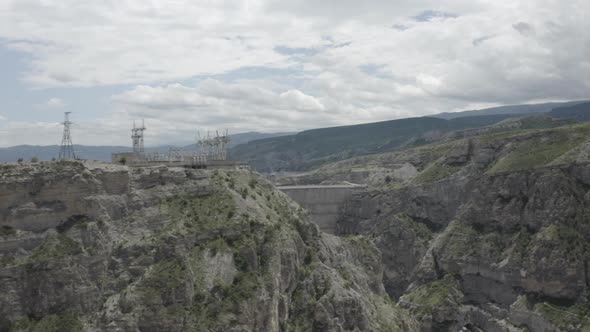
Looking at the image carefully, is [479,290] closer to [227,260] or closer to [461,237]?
[461,237]

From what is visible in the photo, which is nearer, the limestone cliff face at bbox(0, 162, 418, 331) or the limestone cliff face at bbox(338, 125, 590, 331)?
the limestone cliff face at bbox(0, 162, 418, 331)

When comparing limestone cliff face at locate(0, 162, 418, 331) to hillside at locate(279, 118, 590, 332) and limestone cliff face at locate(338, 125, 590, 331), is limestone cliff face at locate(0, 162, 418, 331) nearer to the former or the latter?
hillside at locate(279, 118, 590, 332)

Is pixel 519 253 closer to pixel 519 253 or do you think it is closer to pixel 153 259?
pixel 519 253

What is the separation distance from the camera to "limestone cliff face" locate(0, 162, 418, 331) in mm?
83562

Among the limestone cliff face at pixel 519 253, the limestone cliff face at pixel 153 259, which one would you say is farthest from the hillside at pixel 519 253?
the limestone cliff face at pixel 153 259

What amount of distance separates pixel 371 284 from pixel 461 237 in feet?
219

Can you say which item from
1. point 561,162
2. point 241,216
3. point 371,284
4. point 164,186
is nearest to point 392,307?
point 371,284

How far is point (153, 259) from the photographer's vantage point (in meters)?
91.1

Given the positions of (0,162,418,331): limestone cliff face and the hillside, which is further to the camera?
the hillside

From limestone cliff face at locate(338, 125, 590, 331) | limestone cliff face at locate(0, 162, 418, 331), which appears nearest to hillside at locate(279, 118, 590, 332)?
limestone cliff face at locate(338, 125, 590, 331)

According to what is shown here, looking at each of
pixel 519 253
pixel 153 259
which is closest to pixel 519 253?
pixel 519 253

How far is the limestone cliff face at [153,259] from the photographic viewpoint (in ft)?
274

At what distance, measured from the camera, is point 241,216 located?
4006 inches

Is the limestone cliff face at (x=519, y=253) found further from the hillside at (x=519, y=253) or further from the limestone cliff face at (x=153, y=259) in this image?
the limestone cliff face at (x=153, y=259)
